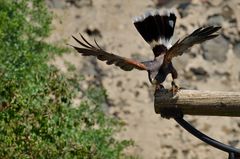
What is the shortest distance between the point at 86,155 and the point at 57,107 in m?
0.35

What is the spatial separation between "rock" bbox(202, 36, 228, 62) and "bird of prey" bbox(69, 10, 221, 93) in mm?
2958

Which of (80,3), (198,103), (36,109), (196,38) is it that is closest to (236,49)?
(80,3)

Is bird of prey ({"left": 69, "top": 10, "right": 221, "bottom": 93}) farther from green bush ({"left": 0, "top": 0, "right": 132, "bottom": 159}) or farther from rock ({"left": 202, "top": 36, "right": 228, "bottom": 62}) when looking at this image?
rock ({"left": 202, "top": 36, "right": 228, "bottom": 62})

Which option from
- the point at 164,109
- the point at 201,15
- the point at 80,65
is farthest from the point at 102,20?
the point at 164,109

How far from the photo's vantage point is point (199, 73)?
6.72 m

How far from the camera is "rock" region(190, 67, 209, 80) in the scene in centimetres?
671

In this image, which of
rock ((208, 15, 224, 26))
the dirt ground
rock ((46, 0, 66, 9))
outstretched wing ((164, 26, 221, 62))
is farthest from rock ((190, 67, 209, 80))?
outstretched wing ((164, 26, 221, 62))

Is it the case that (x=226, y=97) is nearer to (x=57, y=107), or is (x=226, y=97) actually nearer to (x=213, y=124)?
(x=57, y=107)

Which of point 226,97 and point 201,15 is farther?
point 201,15

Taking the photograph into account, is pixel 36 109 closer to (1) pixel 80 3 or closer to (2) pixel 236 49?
(1) pixel 80 3

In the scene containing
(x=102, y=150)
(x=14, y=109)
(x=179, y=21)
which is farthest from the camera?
(x=179, y=21)

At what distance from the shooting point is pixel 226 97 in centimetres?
280

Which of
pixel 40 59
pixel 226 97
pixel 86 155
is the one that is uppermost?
pixel 40 59

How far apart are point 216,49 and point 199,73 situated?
0.28 m
